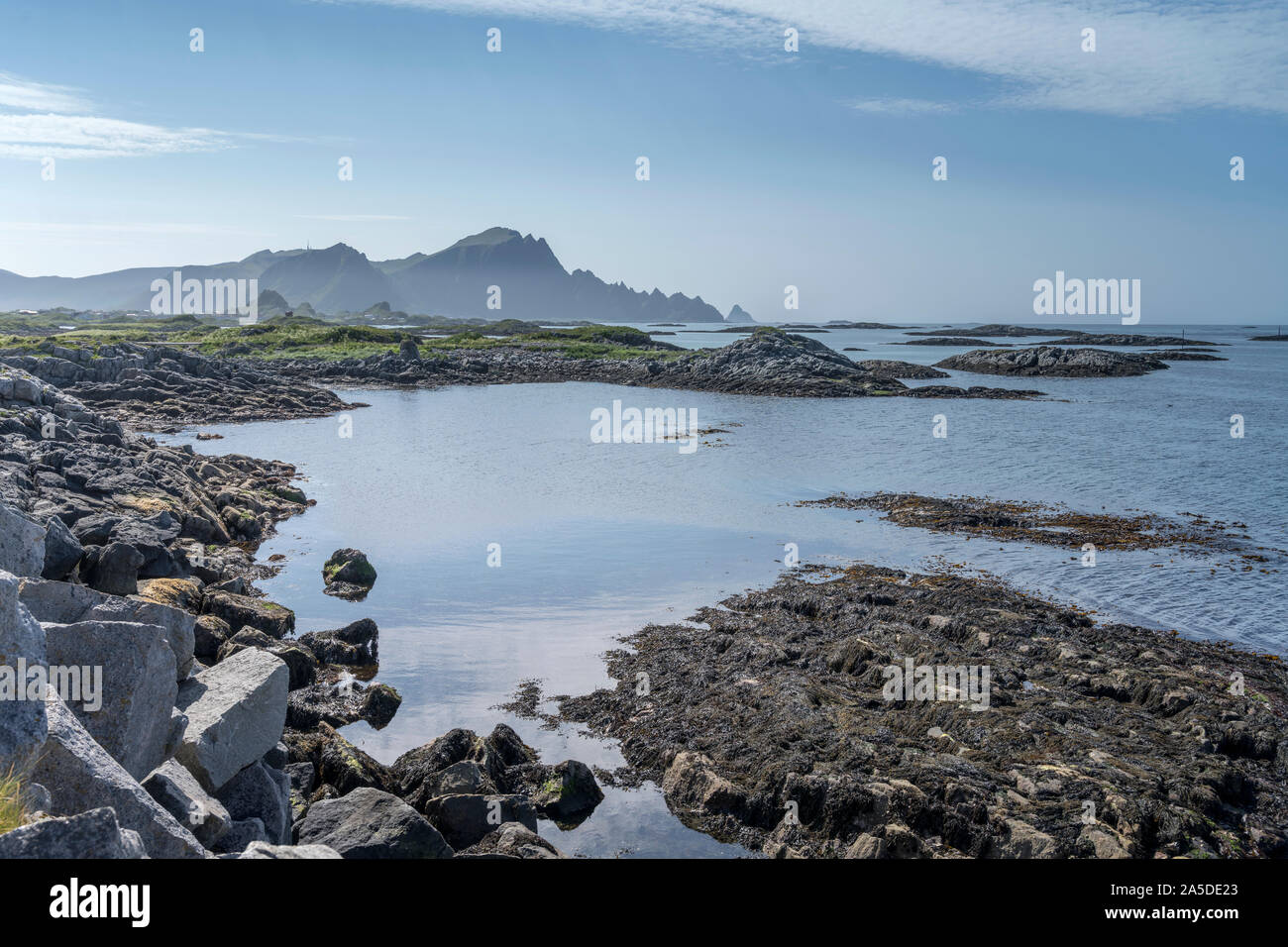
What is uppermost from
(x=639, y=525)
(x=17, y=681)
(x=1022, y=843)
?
(x=17, y=681)

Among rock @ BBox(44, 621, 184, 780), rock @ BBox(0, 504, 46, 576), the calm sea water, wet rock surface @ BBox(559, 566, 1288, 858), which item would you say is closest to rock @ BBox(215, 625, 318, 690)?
the calm sea water

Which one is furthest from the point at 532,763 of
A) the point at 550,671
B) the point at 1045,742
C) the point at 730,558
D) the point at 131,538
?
the point at 730,558

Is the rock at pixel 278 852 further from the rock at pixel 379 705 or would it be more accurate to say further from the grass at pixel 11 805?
the rock at pixel 379 705

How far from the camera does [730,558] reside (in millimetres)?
21734

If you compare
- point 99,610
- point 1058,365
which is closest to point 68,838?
point 99,610

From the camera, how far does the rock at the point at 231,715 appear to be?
8.43 meters

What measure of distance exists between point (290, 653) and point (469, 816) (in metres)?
5.50

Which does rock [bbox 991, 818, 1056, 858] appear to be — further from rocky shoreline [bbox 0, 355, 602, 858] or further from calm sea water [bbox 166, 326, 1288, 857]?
rocky shoreline [bbox 0, 355, 602, 858]

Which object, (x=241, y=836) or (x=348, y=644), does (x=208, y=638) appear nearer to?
(x=348, y=644)

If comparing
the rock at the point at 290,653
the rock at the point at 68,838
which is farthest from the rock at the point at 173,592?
the rock at the point at 68,838

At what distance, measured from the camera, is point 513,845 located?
29.1ft

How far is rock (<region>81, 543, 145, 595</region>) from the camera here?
1362 cm

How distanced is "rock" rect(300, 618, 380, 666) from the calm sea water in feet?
1.10

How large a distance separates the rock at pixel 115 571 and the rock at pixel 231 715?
4675 mm
